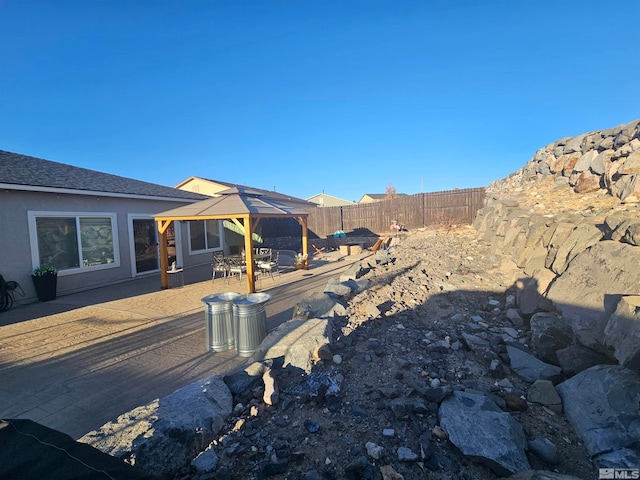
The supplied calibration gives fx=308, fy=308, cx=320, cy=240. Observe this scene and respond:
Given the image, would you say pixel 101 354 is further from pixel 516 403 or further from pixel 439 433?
pixel 516 403

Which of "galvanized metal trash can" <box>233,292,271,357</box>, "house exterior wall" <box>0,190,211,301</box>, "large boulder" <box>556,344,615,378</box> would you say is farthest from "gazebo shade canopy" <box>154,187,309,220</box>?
"large boulder" <box>556,344,615,378</box>

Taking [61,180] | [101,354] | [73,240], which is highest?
[61,180]

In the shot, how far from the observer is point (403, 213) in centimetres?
Answer: 1723

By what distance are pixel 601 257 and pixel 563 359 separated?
Result: 1.43m

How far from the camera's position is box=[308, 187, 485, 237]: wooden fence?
1538 cm

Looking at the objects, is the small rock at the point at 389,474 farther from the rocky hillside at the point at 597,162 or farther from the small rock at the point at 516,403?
the rocky hillside at the point at 597,162

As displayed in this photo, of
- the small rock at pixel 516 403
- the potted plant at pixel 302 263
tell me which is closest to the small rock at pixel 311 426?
the small rock at pixel 516 403

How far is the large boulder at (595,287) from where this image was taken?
303 centimetres

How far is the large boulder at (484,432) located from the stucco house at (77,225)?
401 inches

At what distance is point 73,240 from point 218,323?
7344mm

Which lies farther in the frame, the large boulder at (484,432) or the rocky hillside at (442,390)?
the rocky hillside at (442,390)

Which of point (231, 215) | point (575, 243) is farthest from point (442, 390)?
point (231, 215)

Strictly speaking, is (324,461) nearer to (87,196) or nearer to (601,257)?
(601,257)

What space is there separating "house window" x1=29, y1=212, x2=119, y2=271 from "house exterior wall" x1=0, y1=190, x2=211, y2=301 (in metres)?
0.14
